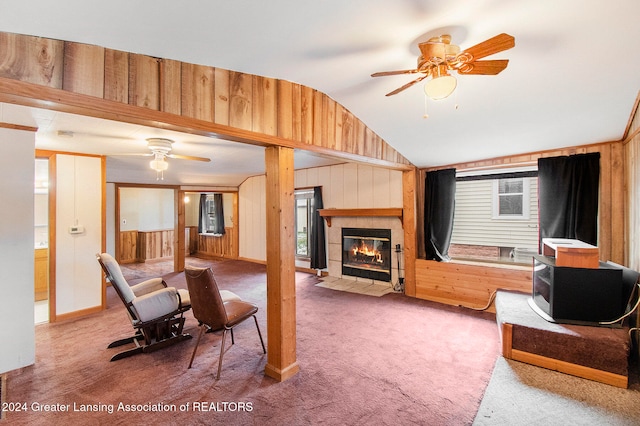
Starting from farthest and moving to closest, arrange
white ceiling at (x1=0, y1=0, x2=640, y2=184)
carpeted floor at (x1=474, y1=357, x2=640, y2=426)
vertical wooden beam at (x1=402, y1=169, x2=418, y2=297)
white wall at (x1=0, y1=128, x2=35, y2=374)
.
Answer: vertical wooden beam at (x1=402, y1=169, x2=418, y2=297) → white wall at (x1=0, y1=128, x2=35, y2=374) → carpeted floor at (x1=474, y1=357, x2=640, y2=426) → white ceiling at (x1=0, y1=0, x2=640, y2=184)

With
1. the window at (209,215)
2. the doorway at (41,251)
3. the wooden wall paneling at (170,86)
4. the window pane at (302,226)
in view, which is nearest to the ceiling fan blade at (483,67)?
the wooden wall paneling at (170,86)

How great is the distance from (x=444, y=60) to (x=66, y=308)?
209 inches

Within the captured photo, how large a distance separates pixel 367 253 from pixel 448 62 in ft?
13.5

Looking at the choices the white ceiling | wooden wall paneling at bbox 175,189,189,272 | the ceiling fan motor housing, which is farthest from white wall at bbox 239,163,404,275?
the ceiling fan motor housing

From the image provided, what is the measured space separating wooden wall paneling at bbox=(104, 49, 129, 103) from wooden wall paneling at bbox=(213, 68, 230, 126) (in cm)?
56

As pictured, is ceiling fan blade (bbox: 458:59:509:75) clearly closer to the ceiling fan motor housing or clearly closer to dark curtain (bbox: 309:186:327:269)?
the ceiling fan motor housing

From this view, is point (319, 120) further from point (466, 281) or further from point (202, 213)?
point (202, 213)

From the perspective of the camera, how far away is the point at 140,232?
831cm

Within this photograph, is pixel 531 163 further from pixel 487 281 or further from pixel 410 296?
pixel 410 296

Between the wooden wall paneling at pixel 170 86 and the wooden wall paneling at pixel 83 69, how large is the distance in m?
0.32

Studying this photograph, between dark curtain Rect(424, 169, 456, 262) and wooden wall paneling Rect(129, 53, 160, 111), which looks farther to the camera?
dark curtain Rect(424, 169, 456, 262)

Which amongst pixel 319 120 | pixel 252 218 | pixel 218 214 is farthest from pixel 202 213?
pixel 319 120

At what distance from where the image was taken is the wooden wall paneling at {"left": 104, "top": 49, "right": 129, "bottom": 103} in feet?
5.27

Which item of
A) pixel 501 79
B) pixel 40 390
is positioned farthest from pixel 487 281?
pixel 40 390
